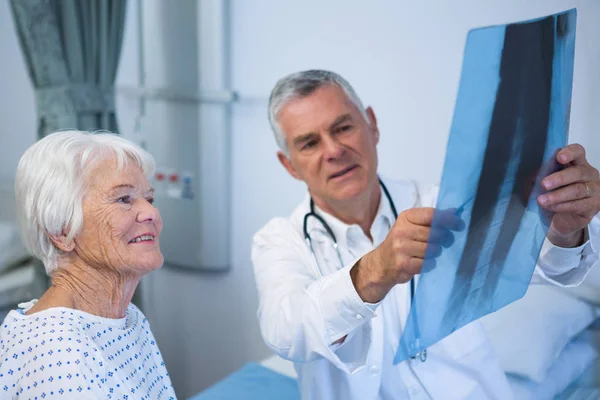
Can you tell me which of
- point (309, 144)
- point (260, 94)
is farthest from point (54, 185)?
point (260, 94)

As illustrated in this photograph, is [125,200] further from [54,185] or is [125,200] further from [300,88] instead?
[300,88]

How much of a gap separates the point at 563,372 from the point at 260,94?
1.52 m

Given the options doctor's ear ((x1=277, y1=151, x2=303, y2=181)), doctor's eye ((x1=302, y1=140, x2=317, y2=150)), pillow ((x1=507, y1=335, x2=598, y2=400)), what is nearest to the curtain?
doctor's ear ((x1=277, y1=151, x2=303, y2=181))

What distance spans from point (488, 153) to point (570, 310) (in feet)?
2.59

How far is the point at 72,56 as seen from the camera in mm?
2209

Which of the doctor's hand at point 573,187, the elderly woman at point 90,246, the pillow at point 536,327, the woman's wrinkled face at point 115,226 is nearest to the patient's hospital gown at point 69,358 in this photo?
the elderly woman at point 90,246

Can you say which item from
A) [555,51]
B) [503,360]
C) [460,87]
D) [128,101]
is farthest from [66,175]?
[128,101]

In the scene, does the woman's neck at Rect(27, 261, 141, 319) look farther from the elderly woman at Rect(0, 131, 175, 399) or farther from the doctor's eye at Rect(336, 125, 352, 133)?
the doctor's eye at Rect(336, 125, 352, 133)

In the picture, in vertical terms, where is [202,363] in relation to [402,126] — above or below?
below

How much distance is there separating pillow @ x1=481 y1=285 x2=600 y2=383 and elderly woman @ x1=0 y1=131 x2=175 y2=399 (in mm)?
835

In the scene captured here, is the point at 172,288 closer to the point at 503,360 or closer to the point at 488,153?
the point at 503,360

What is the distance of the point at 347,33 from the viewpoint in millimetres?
2152

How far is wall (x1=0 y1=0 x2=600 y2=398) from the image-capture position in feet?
6.42

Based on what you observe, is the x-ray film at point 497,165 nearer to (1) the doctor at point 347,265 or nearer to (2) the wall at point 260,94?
(1) the doctor at point 347,265
